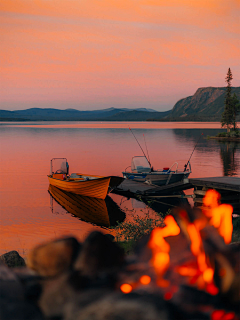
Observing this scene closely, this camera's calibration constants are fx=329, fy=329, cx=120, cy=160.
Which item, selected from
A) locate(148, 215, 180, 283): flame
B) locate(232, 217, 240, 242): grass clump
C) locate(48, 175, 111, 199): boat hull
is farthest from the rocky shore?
locate(48, 175, 111, 199): boat hull

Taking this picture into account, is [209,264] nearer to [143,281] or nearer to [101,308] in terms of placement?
[143,281]

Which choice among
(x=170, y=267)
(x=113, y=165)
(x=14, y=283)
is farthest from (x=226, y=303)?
(x=113, y=165)

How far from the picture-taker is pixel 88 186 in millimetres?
24594

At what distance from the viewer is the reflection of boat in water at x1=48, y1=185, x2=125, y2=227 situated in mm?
21062

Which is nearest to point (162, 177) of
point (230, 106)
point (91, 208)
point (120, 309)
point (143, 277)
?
point (91, 208)

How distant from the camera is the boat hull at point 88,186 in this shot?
79.2 feet

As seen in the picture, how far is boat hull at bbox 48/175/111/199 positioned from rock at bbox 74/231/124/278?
18.0m

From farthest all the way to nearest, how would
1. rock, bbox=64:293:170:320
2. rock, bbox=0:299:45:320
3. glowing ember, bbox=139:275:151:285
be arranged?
1. glowing ember, bbox=139:275:151:285
2. rock, bbox=0:299:45:320
3. rock, bbox=64:293:170:320

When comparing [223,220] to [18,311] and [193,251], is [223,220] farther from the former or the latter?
[18,311]

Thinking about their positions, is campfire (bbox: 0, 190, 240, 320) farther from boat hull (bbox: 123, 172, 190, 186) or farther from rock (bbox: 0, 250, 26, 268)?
boat hull (bbox: 123, 172, 190, 186)

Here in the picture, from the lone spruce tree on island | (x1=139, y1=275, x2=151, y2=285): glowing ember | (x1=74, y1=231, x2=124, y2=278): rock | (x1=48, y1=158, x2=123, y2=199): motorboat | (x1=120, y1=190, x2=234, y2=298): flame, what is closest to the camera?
(x1=120, y1=190, x2=234, y2=298): flame

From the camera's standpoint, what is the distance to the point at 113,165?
154 feet

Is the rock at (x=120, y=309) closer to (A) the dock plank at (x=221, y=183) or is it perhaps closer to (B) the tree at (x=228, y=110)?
(A) the dock plank at (x=221, y=183)

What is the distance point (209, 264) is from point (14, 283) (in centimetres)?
292
